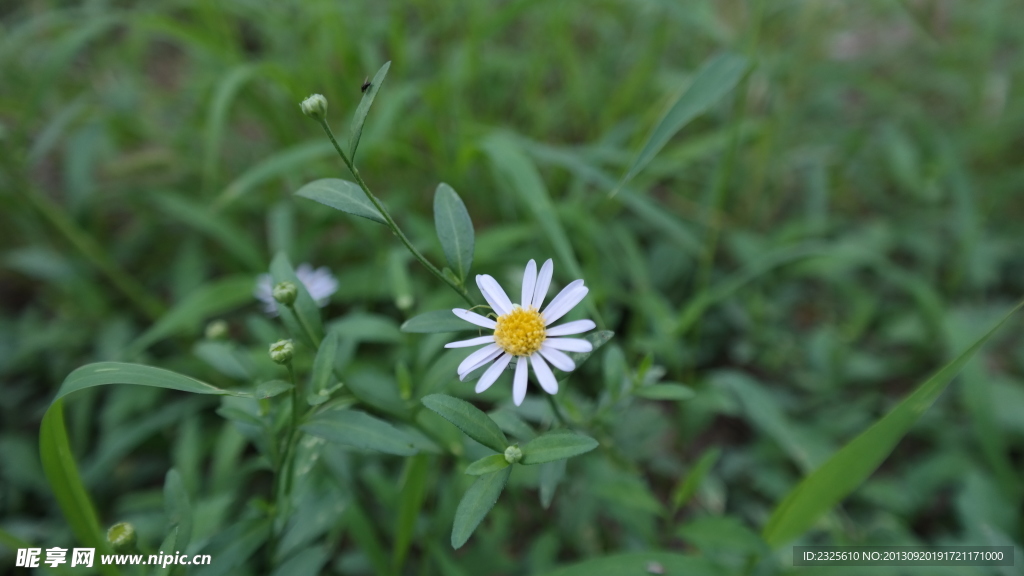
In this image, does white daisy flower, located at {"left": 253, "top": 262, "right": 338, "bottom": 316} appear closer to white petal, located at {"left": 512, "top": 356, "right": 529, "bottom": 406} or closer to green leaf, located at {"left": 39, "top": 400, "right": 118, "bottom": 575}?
green leaf, located at {"left": 39, "top": 400, "right": 118, "bottom": 575}

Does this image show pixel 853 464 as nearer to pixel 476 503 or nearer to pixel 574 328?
pixel 574 328

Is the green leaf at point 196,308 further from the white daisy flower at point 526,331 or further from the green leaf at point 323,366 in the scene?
the white daisy flower at point 526,331

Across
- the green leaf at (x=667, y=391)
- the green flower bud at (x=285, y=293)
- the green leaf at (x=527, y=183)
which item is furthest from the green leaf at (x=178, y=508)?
the green leaf at (x=527, y=183)

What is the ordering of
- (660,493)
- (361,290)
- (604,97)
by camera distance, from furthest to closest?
(604,97) < (361,290) < (660,493)

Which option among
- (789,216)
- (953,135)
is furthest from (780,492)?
(953,135)

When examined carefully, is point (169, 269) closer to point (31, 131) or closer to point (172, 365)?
point (172, 365)

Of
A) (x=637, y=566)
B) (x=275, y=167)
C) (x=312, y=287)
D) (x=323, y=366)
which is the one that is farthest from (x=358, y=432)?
(x=275, y=167)
